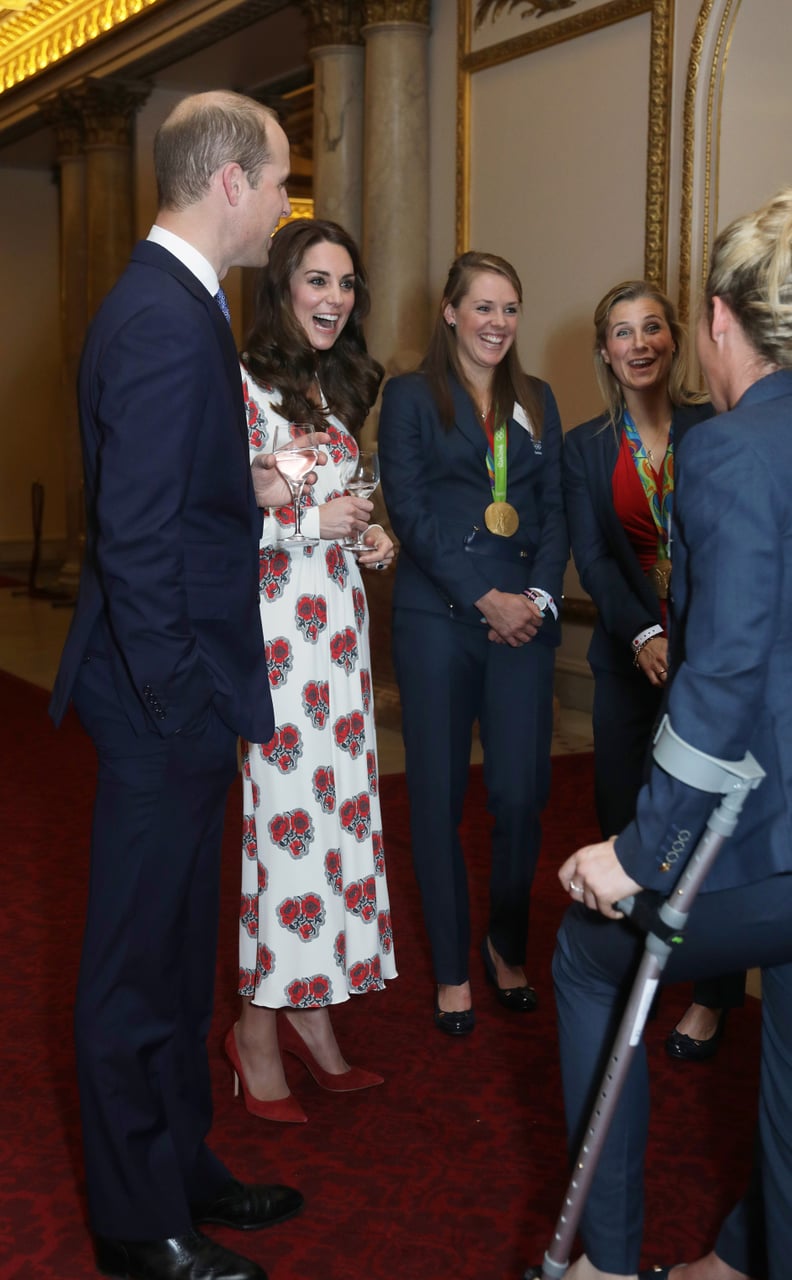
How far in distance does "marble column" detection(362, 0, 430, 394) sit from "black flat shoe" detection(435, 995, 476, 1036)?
5.26 meters

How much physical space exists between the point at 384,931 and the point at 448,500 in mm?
1096

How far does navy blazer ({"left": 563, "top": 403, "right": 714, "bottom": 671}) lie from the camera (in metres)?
3.35

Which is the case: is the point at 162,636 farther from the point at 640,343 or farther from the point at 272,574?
the point at 640,343

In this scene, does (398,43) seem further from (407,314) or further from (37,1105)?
(37,1105)

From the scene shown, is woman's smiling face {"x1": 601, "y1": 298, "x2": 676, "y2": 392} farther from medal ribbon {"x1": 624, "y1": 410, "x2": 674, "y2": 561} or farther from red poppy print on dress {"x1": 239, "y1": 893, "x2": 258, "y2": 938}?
red poppy print on dress {"x1": 239, "y1": 893, "x2": 258, "y2": 938}

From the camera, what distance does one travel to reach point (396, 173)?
324 inches

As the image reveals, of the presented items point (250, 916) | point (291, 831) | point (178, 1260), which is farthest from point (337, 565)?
point (178, 1260)

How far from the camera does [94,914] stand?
2246 mm

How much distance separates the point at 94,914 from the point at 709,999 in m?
1.67

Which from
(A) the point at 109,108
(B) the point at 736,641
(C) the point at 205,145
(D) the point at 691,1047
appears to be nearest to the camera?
(B) the point at 736,641

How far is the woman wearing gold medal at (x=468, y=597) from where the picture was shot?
11.3 ft

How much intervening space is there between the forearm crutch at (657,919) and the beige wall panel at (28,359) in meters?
15.2

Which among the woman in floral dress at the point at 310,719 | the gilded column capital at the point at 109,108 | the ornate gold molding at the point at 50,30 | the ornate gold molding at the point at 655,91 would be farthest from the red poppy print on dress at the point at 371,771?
the gilded column capital at the point at 109,108

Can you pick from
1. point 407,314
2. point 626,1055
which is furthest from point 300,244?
point 407,314
